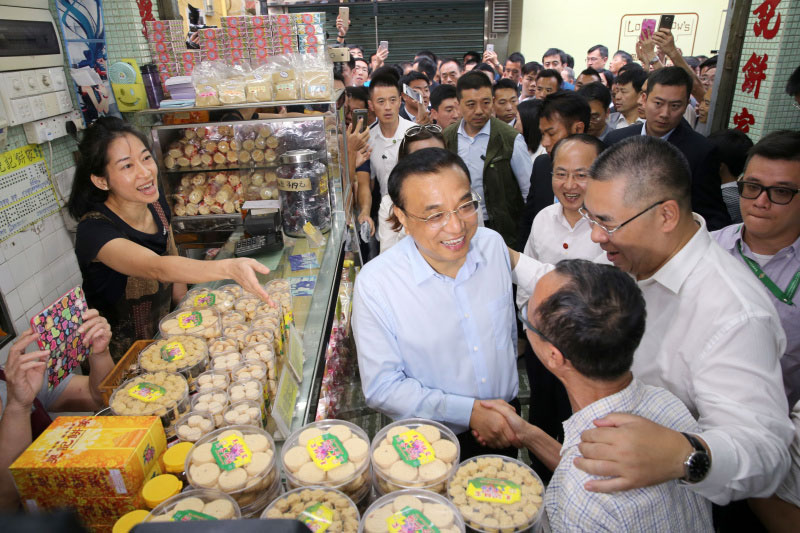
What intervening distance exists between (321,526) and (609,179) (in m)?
1.40

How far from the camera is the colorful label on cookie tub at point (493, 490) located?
121cm

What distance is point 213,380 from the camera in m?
1.63

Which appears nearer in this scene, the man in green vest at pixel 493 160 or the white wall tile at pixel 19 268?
the white wall tile at pixel 19 268

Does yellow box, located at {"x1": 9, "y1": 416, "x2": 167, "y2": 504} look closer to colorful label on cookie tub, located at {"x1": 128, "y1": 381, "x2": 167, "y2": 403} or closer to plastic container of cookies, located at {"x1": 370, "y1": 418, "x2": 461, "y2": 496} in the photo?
colorful label on cookie tub, located at {"x1": 128, "y1": 381, "x2": 167, "y2": 403}

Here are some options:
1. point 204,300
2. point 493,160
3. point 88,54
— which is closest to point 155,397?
point 204,300

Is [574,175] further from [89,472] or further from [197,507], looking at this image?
[89,472]

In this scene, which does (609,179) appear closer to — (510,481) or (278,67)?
(510,481)

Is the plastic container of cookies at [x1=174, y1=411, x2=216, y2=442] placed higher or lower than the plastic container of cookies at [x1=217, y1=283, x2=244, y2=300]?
lower

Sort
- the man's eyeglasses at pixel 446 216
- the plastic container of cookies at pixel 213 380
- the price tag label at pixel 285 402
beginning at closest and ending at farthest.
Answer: the price tag label at pixel 285 402 → the plastic container of cookies at pixel 213 380 → the man's eyeglasses at pixel 446 216

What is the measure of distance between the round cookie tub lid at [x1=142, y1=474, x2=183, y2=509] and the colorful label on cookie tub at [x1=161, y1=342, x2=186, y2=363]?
51cm

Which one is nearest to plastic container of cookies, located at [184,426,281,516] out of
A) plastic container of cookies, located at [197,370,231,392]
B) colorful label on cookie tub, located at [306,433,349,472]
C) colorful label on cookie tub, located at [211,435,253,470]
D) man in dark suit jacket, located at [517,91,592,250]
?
colorful label on cookie tub, located at [211,435,253,470]

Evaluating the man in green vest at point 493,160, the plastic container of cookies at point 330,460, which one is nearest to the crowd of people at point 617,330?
the plastic container of cookies at point 330,460

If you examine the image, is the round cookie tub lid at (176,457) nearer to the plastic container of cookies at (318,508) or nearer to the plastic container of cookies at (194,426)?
the plastic container of cookies at (194,426)

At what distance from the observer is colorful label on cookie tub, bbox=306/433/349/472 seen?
1285 mm
